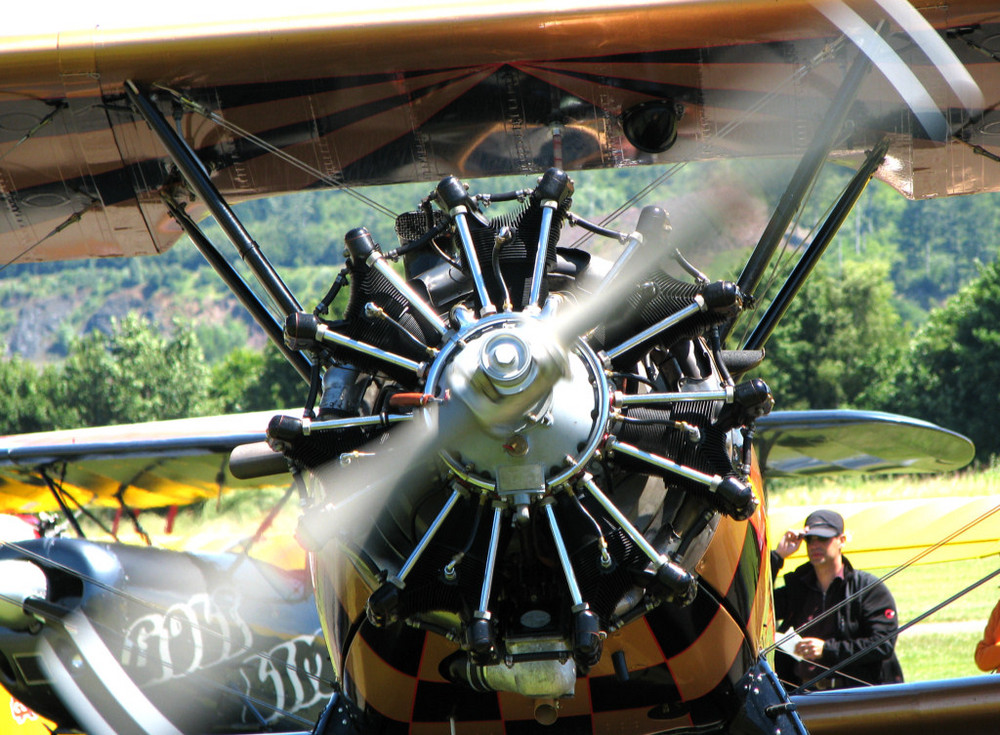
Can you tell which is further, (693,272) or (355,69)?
(355,69)

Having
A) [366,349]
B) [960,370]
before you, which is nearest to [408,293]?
[366,349]

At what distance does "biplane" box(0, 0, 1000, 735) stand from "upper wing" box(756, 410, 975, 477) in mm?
2212

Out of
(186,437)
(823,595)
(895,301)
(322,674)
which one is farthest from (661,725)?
(895,301)

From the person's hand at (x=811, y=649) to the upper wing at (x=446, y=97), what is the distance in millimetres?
2535

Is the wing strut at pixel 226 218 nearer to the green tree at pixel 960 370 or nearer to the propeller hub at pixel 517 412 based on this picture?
the propeller hub at pixel 517 412

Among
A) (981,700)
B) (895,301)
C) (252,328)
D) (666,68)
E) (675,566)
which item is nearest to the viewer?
(675,566)

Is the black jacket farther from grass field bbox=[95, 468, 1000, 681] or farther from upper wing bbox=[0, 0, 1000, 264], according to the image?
upper wing bbox=[0, 0, 1000, 264]

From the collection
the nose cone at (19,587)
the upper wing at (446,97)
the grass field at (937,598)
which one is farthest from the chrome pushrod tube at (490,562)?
the nose cone at (19,587)

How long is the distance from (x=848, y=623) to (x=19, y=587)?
480 cm

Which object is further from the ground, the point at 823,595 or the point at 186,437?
the point at 186,437

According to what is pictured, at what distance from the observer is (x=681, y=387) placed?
12.6ft

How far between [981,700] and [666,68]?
3.11m

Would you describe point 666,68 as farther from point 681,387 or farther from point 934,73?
point 681,387

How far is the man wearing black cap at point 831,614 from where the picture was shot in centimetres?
629
